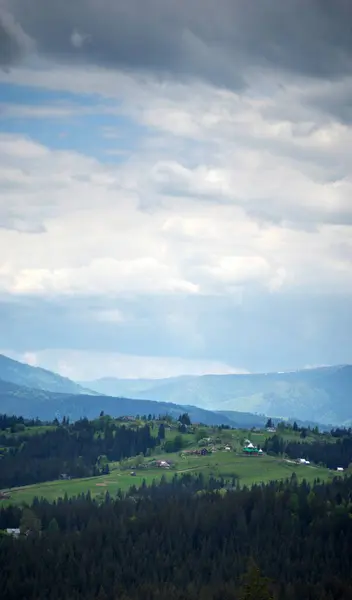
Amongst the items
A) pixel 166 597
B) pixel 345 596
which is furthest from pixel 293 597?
pixel 166 597

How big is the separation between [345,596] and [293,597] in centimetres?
1043

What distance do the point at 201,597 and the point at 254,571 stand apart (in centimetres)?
2216

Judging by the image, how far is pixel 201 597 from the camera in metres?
197

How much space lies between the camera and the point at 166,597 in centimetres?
19812

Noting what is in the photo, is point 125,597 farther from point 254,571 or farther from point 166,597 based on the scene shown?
point 254,571

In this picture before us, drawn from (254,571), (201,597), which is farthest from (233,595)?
(254,571)

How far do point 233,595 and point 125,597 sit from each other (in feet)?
64.8

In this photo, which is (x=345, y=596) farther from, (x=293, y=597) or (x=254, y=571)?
(x=254, y=571)

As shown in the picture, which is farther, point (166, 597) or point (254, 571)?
point (166, 597)

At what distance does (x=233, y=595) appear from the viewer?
19638 cm

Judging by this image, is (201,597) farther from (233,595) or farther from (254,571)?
(254,571)

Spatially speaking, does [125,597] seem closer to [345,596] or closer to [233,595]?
[233,595]

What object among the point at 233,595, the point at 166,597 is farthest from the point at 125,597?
the point at 233,595

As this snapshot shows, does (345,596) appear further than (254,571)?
Yes
